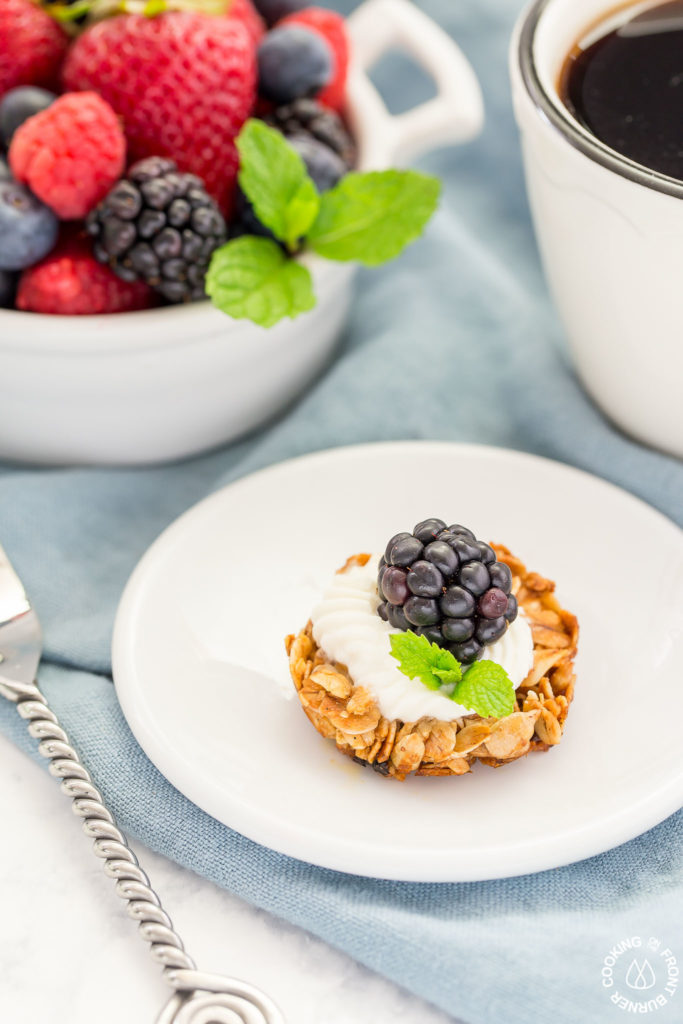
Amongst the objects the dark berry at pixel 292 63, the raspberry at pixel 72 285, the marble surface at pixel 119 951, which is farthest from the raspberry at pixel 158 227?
the marble surface at pixel 119 951

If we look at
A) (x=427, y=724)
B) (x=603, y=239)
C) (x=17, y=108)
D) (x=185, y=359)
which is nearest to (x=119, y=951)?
(x=427, y=724)

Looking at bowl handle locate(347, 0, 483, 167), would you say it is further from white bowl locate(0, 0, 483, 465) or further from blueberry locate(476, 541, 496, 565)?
blueberry locate(476, 541, 496, 565)

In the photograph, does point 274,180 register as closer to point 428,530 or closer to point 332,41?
point 332,41

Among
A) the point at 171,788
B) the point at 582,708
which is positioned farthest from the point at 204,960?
the point at 582,708

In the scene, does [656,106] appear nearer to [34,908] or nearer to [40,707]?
[40,707]

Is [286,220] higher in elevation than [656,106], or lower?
lower
